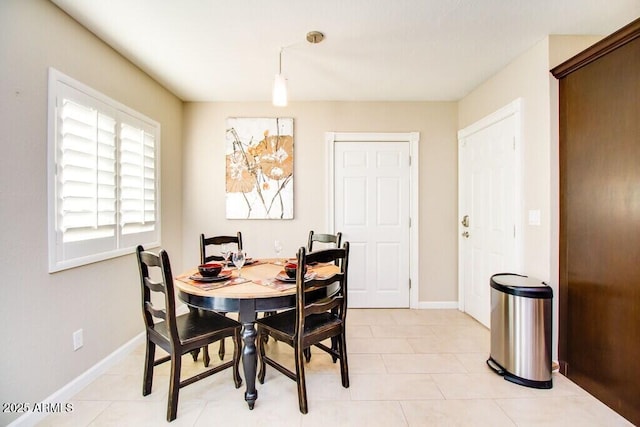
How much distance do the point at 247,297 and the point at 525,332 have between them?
1863 mm

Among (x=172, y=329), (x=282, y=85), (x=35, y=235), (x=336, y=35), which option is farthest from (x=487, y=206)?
(x=35, y=235)

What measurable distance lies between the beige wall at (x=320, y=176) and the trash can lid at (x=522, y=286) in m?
1.29

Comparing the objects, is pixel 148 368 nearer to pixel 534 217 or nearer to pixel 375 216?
pixel 375 216

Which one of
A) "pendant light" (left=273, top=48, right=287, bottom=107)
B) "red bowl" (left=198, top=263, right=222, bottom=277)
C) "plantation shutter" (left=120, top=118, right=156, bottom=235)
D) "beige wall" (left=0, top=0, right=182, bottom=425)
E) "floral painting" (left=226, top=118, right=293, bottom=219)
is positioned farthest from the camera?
"floral painting" (left=226, top=118, right=293, bottom=219)

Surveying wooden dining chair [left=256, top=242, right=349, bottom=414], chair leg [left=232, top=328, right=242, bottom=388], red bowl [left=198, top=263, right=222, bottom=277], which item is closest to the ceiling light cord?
wooden dining chair [left=256, top=242, right=349, bottom=414]

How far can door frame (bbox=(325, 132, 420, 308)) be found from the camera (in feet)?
11.5

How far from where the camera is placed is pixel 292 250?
356 cm

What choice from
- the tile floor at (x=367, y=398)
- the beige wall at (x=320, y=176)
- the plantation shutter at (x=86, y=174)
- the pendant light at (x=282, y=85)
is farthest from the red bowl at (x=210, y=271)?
the beige wall at (x=320, y=176)

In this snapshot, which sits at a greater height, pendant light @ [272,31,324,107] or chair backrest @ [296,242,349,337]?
pendant light @ [272,31,324,107]

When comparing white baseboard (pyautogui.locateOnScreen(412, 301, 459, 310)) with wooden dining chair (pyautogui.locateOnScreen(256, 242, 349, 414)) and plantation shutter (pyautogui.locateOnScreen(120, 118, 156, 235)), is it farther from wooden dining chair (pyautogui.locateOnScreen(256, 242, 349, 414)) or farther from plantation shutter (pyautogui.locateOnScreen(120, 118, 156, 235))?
plantation shutter (pyautogui.locateOnScreen(120, 118, 156, 235))

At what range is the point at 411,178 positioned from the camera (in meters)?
3.54

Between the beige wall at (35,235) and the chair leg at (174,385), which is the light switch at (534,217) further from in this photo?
the beige wall at (35,235)

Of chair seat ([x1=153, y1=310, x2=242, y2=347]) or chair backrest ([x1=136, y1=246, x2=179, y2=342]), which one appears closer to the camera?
chair backrest ([x1=136, y1=246, x2=179, y2=342])

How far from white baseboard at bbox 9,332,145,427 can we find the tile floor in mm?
45
